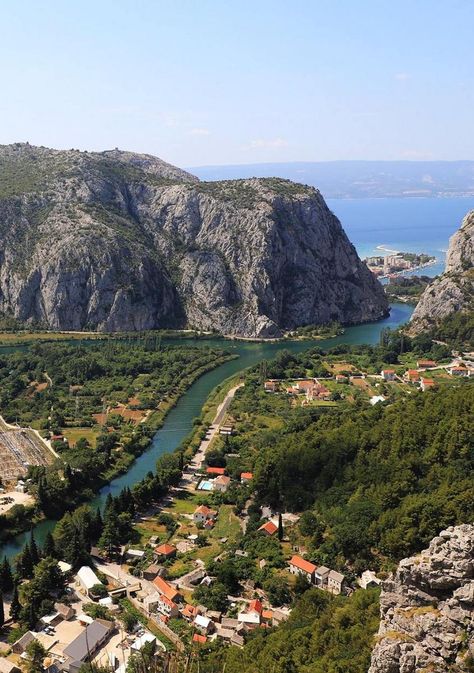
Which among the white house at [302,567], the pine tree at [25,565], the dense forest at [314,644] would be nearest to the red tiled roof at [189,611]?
the dense forest at [314,644]

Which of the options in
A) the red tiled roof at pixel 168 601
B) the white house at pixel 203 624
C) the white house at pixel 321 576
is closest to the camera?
the white house at pixel 203 624

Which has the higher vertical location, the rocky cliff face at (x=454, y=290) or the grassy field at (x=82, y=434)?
the rocky cliff face at (x=454, y=290)

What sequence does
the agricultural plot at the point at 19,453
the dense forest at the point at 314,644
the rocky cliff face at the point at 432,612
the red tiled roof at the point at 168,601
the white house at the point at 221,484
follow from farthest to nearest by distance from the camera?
the agricultural plot at the point at 19,453, the white house at the point at 221,484, the red tiled roof at the point at 168,601, the dense forest at the point at 314,644, the rocky cliff face at the point at 432,612

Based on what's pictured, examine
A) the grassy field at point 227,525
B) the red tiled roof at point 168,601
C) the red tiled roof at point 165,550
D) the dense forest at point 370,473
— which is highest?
the dense forest at point 370,473

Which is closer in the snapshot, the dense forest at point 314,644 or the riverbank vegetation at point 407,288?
the dense forest at point 314,644

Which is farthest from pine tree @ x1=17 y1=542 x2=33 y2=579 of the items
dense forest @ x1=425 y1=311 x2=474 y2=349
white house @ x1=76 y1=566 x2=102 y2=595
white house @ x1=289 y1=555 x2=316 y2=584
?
dense forest @ x1=425 y1=311 x2=474 y2=349

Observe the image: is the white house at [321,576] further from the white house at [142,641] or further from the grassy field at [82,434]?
the grassy field at [82,434]

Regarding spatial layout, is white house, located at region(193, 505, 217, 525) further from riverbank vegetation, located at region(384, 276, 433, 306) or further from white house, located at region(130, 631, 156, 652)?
riverbank vegetation, located at region(384, 276, 433, 306)
